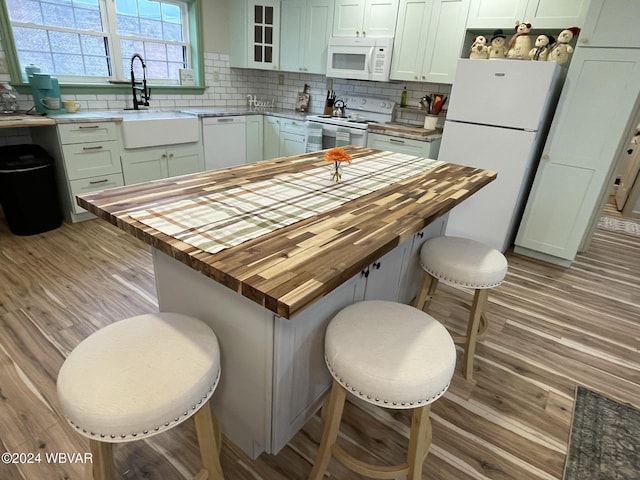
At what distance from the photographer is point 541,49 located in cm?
293

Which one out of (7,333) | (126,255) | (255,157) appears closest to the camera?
(7,333)

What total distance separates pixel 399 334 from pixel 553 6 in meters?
3.20

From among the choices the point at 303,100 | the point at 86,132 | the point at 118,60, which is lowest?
the point at 86,132

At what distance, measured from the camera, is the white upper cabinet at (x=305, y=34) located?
4223mm

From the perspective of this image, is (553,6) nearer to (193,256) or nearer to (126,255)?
(193,256)

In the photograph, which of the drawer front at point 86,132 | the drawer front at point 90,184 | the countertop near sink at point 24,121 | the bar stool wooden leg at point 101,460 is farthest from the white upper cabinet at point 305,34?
the bar stool wooden leg at point 101,460

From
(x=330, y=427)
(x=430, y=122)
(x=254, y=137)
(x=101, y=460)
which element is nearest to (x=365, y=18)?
(x=430, y=122)

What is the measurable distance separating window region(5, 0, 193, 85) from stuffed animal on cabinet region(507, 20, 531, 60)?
11.6 feet

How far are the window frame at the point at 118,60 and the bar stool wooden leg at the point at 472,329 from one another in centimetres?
393

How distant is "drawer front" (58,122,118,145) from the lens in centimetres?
305

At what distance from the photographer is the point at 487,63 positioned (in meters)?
2.93

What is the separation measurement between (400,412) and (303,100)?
13.9 ft

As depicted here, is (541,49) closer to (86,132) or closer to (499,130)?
(499,130)

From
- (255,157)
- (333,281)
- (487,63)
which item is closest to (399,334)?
(333,281)
